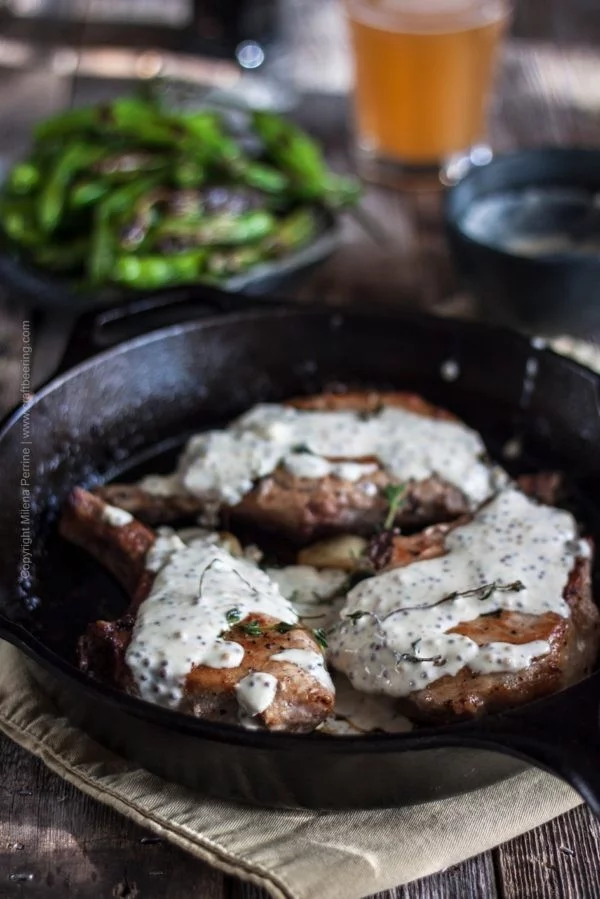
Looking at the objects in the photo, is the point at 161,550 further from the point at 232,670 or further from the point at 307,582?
the point at 232,670

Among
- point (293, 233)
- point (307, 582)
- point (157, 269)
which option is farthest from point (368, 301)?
point (307, 582)

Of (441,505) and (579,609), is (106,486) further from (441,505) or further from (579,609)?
(579,609)

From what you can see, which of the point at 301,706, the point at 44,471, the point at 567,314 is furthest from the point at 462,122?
the point at 301,706

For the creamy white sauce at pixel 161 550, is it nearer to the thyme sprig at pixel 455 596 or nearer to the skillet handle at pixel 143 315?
the thyme sprig at pixel 455 596

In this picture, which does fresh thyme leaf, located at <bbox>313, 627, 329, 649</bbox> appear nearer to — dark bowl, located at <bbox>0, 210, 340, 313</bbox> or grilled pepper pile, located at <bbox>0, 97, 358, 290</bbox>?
dark bowl, located at <bbox>0, 210, 340, 313</bbox>

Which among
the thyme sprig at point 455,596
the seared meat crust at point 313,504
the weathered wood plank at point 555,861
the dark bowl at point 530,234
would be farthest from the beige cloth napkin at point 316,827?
the dark bowl at point 530,234
